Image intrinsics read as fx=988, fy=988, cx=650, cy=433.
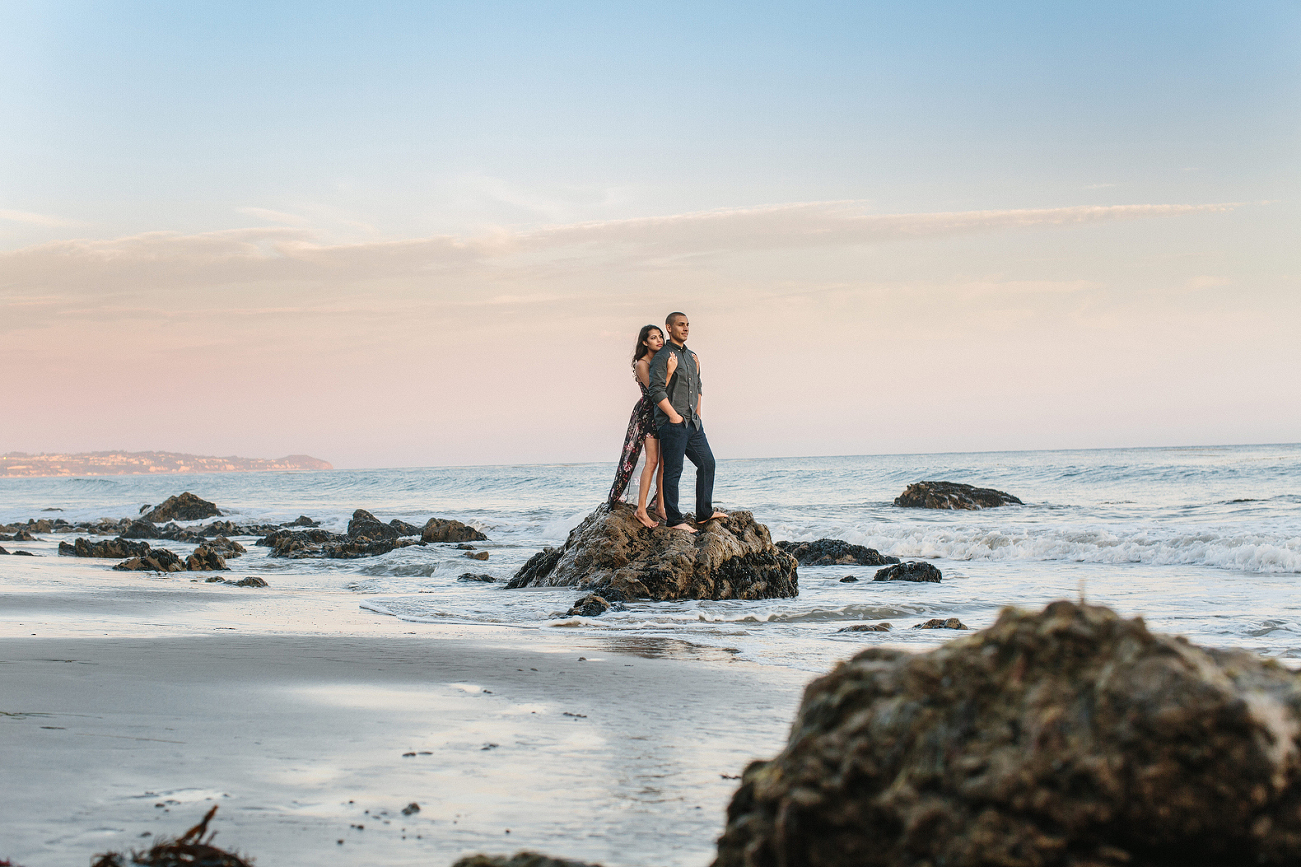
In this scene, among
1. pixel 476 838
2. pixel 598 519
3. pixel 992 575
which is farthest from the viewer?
pixel 992 575

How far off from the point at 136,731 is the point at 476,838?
1.83m

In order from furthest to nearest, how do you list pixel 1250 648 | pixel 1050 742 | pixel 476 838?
pixel 1250 648
pixel 476 838
pixel 1050 742

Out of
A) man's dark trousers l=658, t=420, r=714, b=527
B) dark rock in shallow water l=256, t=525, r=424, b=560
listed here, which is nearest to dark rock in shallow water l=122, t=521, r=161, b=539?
dark rock in shallow water l=256, t=525, r=424, b=560

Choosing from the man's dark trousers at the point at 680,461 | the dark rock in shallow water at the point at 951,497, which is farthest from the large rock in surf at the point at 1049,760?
the dark rock in shallow water at the point at 951,497

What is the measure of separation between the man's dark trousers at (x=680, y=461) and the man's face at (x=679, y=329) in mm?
883

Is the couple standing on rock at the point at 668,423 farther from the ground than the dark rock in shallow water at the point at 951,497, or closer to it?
farther from the ground

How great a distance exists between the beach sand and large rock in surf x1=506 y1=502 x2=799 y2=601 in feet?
9.71

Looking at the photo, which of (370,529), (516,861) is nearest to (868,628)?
(516,861)

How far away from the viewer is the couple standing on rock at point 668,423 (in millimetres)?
10000

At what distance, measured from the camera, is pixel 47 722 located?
12.4 ft

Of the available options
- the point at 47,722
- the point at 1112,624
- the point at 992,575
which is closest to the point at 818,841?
the point at 1112,624

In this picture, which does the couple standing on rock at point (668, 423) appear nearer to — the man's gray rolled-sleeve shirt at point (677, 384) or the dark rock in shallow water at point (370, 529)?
the man's gray rolled-sleeve shirt at point (677, 384)

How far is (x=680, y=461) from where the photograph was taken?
1022 cm

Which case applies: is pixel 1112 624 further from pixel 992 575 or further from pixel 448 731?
pixel 992 575
